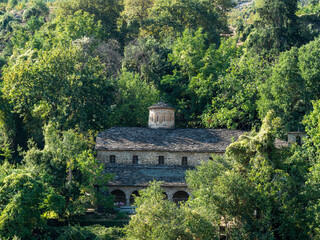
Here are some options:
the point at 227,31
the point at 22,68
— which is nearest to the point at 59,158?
the point at 22,68

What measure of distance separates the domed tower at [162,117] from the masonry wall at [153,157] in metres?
4.56

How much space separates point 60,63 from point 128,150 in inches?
495

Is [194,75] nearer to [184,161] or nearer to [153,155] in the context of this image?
[184,161]

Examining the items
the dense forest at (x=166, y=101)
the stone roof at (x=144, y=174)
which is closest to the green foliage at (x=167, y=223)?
the dense forest at (x=166, y=101)

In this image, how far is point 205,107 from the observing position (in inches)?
2360

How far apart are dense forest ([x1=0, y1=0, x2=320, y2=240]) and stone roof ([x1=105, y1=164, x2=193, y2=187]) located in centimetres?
264

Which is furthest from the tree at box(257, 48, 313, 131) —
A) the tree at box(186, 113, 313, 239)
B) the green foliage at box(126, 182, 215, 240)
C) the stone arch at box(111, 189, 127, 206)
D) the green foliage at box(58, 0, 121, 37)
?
the green foliage at box(58, 0, 121, 37)

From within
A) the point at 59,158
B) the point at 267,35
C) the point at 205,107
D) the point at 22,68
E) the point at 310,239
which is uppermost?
the point at 267,35

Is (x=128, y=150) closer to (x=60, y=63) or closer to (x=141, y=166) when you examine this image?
(x=141, y=166)

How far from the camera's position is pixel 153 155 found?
1930 inches

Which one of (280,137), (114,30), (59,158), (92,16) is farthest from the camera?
(114,30)

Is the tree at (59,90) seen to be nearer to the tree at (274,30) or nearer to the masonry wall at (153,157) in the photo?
the masonry wall at (153,157)

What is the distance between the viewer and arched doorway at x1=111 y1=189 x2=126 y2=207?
152ft

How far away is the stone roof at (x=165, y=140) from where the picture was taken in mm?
48719
